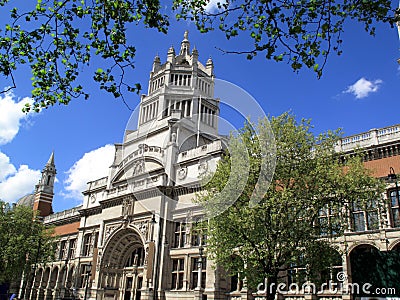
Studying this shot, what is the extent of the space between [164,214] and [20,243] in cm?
1896

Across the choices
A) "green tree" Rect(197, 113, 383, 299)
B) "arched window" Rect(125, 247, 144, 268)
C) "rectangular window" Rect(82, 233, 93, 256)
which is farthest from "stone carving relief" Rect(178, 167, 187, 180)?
"rectangular window" Rect(82, 233, 93, 256)

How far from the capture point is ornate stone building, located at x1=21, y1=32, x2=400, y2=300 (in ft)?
85.9

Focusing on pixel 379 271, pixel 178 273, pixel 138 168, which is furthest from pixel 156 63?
pixel 379 271

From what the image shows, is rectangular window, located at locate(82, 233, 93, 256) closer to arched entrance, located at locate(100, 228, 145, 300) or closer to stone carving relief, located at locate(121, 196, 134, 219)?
arched entrance, located at locate(100, 228, 145, 300)

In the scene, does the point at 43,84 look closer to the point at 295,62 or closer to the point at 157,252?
the point at 295,62

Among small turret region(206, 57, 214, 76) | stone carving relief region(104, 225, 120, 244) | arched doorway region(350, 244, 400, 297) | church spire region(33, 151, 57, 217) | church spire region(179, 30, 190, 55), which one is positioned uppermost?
church spire region(179, 30, 190, 55)

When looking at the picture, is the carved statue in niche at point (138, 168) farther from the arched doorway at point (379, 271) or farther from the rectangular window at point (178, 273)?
the arched doorway at point (379, 271)

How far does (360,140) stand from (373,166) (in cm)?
217

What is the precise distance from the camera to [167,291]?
33.2 meters

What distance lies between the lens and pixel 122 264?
136ft

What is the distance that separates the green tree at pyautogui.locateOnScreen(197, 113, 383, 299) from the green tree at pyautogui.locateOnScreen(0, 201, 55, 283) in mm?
28605

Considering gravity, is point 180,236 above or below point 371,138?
below

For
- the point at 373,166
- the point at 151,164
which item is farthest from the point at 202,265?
the point at 373,166

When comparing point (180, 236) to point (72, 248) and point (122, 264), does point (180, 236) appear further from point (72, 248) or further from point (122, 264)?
point (72, 248)
